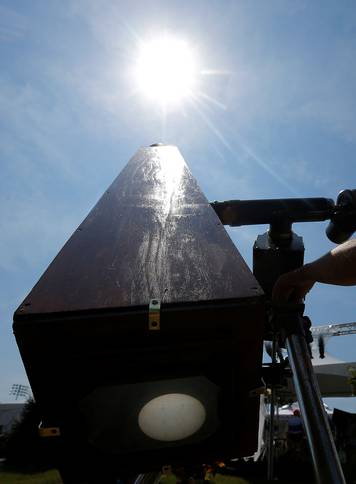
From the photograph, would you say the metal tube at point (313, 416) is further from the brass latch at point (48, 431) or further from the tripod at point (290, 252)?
the brass latch at point (48, 431)

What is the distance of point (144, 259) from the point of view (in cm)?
93

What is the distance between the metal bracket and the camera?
2.45 ft

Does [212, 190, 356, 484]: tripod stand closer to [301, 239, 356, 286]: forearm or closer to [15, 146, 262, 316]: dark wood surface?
[301, 239, 356, 286]: forearm

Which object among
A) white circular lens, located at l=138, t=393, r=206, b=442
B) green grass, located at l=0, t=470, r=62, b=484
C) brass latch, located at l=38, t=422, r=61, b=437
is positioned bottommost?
→ green grass, located at l=0, t=470, r=62, b=484

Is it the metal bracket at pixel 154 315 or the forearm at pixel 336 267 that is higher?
the forearm at pixel 336 267

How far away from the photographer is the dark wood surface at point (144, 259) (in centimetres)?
79

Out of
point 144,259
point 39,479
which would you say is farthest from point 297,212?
point 39,479

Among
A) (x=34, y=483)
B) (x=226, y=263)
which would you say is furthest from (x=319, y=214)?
(x=34, y=483)

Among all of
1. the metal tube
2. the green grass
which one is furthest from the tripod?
the green grass

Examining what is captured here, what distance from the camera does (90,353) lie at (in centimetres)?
78

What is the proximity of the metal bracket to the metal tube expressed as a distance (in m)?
0.41

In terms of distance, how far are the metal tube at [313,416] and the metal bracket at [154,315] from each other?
411 millimetres

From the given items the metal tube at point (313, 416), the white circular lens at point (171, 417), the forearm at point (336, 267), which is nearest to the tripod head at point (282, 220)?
the forearm at point (336, 267)

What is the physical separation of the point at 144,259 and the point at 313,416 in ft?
1.72
